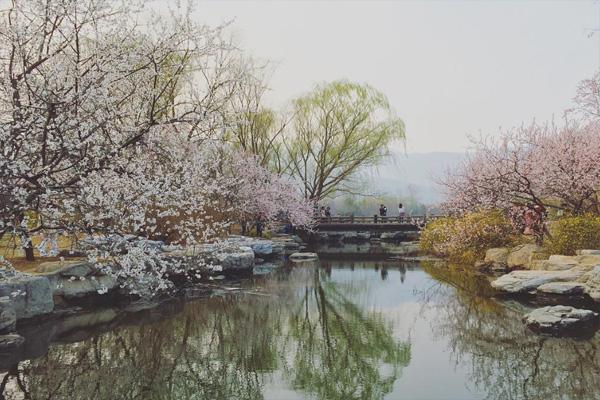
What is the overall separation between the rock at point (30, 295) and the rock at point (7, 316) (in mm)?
272

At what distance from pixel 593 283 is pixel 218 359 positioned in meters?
7.56

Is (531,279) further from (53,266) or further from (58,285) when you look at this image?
(53,266)

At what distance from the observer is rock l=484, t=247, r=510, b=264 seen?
16631 mm

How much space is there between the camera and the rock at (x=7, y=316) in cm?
868

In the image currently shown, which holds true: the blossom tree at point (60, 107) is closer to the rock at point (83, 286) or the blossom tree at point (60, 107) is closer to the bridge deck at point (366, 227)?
the rock at point (83, 286)

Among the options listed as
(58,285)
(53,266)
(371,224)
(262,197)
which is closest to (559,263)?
(58,285)

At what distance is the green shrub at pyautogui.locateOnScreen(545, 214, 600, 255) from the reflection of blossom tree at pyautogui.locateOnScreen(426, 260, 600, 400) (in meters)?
3.89

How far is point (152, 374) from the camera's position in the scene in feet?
24.1

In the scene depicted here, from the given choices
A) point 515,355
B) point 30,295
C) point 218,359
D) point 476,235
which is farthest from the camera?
point 476,235

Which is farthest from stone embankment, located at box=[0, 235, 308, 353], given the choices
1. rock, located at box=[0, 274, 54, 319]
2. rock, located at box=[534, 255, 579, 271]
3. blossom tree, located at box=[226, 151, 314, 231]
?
rock, located at box=[534, 255, 579, 271]

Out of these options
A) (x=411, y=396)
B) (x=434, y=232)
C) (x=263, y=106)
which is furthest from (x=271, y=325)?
(x=263, y=106)

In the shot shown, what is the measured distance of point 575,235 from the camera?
1409cm

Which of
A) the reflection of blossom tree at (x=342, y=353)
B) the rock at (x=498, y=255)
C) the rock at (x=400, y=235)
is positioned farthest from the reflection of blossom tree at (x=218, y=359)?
the rock at (x=400, y=235)

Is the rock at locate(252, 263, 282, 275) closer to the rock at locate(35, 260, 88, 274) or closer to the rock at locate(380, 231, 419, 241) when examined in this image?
the rock at locate(35, 260, 88, 274)
